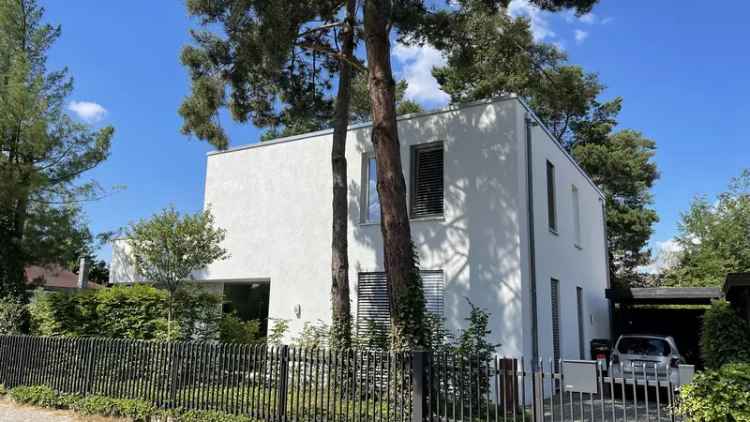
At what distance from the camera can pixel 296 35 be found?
1215 cm

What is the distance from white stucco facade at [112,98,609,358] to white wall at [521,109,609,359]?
0.05m

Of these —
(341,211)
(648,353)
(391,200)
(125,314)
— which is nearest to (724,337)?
(648,353)

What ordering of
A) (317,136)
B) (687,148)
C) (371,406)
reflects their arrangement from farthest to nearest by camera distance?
1. (687,148)
2. (317,136)
3. (371,406)

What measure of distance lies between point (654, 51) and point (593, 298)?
25.1 ft

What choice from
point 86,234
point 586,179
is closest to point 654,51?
point 586,179

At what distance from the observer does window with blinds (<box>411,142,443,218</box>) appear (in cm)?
1326

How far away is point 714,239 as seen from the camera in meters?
33.9

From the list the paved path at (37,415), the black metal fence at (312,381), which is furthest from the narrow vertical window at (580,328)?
the paved path at (37,415)

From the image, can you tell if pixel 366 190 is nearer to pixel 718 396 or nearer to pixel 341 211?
pixel 341 211

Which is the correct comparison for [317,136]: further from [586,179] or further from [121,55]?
[586,179]

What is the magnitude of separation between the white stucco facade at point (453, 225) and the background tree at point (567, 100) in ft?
3.43

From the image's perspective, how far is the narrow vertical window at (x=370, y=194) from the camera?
551 inches

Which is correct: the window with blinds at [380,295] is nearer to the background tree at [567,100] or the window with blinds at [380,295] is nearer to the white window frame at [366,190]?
the white window frame at [366,190]

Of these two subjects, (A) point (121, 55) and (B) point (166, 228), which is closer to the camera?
(B) point (166, 228)
